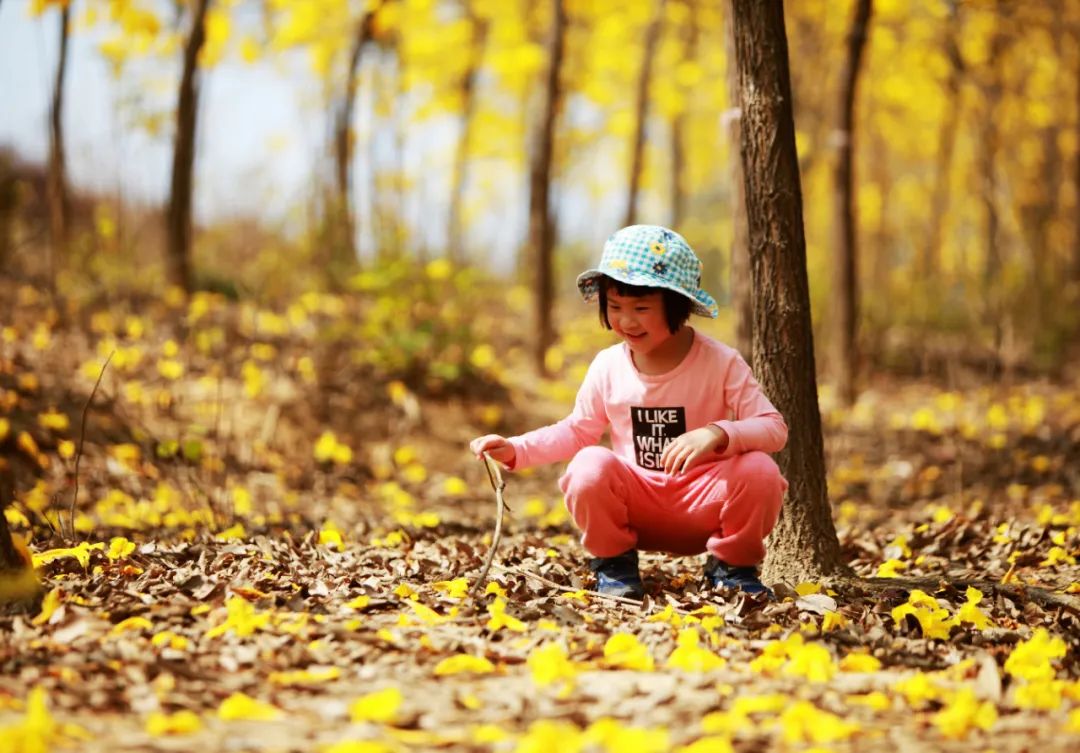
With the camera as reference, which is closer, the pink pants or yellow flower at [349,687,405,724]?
yellow flower at [349,687,405,724]

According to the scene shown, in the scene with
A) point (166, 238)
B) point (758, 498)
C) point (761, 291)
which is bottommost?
point (758, 498)

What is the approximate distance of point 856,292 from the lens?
9.15m

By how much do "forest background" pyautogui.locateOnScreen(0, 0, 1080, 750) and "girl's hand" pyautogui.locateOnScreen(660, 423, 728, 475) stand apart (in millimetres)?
445

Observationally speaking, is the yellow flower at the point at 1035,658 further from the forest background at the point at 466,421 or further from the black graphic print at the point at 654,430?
the black graphic print at the point at 654,430

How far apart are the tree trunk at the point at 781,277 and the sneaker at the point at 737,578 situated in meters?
0.36

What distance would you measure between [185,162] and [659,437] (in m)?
7.13

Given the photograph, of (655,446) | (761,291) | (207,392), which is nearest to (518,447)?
(655,446)

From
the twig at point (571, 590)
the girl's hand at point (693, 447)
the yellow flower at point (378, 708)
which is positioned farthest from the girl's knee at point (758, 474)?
the yellow flower at point (378, 708)

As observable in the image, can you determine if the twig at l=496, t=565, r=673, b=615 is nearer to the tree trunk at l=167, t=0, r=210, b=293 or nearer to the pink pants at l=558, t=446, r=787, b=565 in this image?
the pink pants at l=558, t=446, r=787, b=565

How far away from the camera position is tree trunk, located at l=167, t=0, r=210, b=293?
8.79m

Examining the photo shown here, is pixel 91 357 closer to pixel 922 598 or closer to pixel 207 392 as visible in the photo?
pixel 207 392

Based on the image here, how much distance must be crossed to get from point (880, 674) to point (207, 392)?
5457 mm

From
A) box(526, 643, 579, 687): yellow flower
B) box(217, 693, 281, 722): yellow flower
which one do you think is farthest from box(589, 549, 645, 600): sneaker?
box(217, 693, 281, 722): yellow flower

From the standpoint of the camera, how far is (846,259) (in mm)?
8891
